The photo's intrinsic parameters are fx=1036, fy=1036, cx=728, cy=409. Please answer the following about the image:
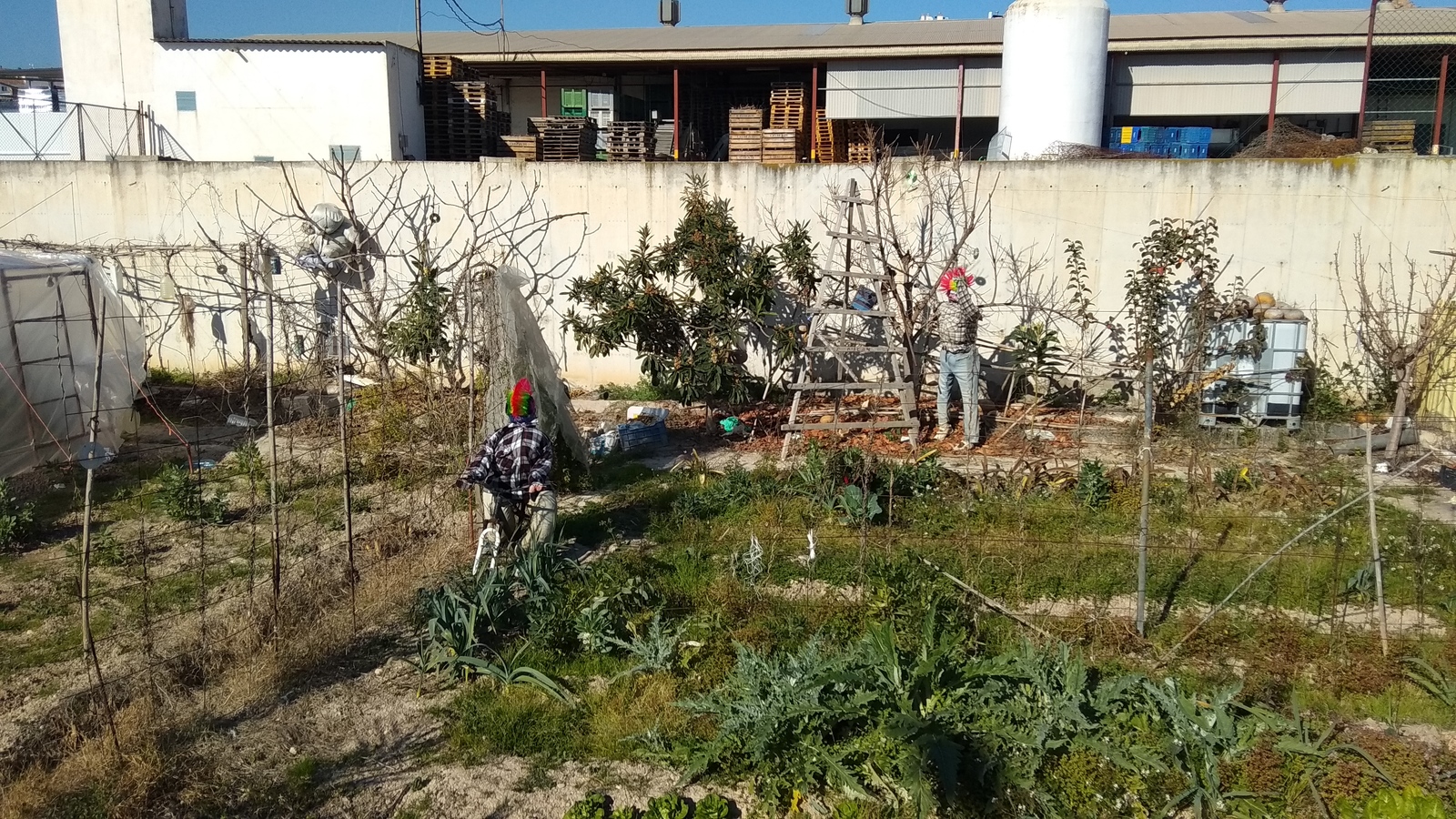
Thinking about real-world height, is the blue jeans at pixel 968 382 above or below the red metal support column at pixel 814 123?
below

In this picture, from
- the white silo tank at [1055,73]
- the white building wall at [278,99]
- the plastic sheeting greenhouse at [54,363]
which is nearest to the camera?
the plastic sheeting greenhouse at [54,363]

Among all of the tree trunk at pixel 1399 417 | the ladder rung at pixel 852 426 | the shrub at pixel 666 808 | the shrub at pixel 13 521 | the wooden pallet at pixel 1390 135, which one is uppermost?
the wooden pallet at pixel 1390 135

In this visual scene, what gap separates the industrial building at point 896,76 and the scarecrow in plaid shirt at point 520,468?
10.5 m

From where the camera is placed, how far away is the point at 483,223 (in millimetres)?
13562

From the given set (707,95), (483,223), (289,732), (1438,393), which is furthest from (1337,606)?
(707,95)

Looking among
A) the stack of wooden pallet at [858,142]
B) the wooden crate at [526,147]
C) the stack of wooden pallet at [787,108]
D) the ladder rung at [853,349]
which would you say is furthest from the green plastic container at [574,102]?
the ladder rung at [853,349]

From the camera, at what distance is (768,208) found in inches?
509

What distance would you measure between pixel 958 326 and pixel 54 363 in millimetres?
9030

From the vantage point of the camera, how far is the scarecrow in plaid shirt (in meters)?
7.05

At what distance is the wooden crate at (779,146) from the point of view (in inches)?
632

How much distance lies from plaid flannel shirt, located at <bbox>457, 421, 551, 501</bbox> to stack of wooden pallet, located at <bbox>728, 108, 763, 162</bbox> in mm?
11079

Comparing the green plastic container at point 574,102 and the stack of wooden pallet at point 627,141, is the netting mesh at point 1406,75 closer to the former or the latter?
the stack of wooden pallet at point 627,141

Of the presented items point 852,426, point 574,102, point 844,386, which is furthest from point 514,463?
point 574,102

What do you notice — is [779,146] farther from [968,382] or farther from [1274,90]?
[1274,90]
